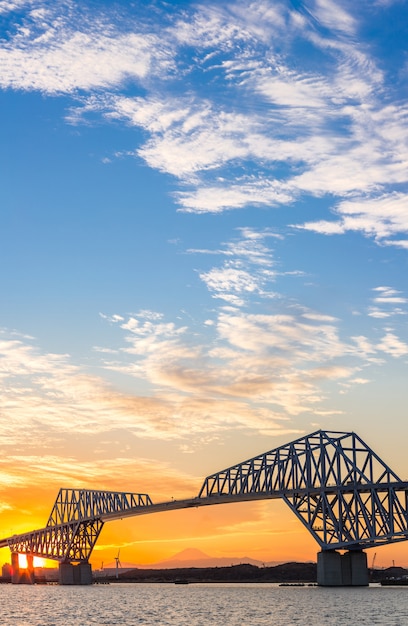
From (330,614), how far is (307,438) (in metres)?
72.3

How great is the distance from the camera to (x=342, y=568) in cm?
14950

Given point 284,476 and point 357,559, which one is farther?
point 284,476

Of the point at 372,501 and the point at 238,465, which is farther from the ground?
the point at 238,465

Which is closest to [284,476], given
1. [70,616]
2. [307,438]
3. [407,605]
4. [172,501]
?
[307,438]

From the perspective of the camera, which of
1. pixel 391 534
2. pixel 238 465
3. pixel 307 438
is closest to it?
pixel 391 534

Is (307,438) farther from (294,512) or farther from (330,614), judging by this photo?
(330,614)

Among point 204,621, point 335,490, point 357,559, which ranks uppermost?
point 335,490

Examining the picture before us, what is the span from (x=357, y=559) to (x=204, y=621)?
6399cm

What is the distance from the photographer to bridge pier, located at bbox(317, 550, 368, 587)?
Result: 14875 cm

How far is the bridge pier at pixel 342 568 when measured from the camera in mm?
148750

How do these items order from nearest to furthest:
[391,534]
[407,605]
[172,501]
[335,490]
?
1. [407,605]
2. [391,534]
3. [335,490]
4. [172,501]

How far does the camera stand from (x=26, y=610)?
118 m

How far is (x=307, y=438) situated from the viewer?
165 m

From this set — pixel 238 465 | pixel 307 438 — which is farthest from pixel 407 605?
pixel 238 465
